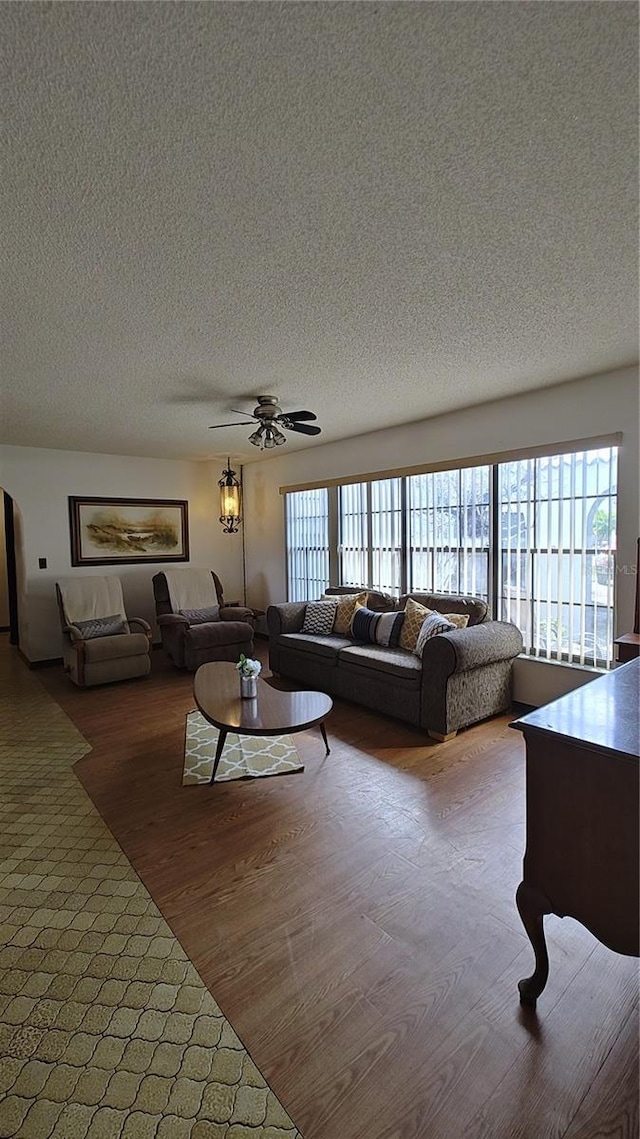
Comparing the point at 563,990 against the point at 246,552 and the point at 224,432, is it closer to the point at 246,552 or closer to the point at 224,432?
the point at 224,432

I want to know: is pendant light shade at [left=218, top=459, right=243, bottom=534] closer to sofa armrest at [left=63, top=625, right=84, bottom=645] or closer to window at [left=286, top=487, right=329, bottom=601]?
window at [left=286, top=487, right=329, bottom=601]

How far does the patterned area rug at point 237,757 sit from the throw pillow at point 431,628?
126 cm

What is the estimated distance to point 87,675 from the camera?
4879 mm

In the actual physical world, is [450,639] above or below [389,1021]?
above

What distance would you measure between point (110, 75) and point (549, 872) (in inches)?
94.9

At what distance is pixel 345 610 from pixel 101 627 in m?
2.70

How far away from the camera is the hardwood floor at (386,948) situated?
4.26 ft

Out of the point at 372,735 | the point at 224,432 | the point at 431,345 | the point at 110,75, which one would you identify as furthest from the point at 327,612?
the point at 110,75

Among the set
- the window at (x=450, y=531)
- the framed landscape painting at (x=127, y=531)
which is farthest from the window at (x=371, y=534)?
the framed landscape painting at (x=127, y=531)

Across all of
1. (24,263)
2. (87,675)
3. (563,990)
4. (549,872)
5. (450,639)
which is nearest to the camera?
(549,872)

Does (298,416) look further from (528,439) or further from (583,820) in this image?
(583,820)

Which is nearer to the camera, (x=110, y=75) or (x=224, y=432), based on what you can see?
(x=110, y=75)

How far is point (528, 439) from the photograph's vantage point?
3943mm

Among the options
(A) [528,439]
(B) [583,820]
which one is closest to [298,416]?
(A) [528,439]
